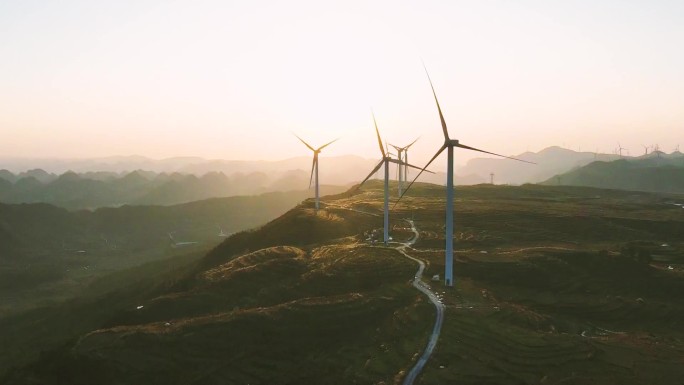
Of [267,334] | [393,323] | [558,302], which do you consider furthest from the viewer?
[558,302]

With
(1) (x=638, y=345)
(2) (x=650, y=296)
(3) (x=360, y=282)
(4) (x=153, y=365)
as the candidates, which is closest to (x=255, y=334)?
(4) (x=153, y=365)

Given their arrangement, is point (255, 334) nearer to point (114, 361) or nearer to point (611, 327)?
point (114, 361)

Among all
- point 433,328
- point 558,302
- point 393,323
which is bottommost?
point 558,302

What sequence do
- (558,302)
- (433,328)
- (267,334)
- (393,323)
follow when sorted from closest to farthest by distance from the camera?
(433,328) < (393,323) < (267,334) < (558,302)

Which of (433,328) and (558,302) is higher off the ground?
(433,328)

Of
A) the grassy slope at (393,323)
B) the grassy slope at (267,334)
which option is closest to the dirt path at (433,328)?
the grassy slope at (393,323)

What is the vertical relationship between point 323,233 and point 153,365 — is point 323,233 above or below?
above

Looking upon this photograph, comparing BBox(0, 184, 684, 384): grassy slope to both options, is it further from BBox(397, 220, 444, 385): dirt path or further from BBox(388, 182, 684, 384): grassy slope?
BBox(397, 220, 444, 385): dirt path

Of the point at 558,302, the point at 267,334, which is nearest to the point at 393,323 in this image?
the point at 267,334

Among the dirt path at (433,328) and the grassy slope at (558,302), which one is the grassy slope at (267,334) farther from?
the grassy slope at (558,302)

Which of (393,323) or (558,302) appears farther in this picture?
(558,302)

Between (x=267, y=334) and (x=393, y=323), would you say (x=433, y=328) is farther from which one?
(x=267, y=334)
